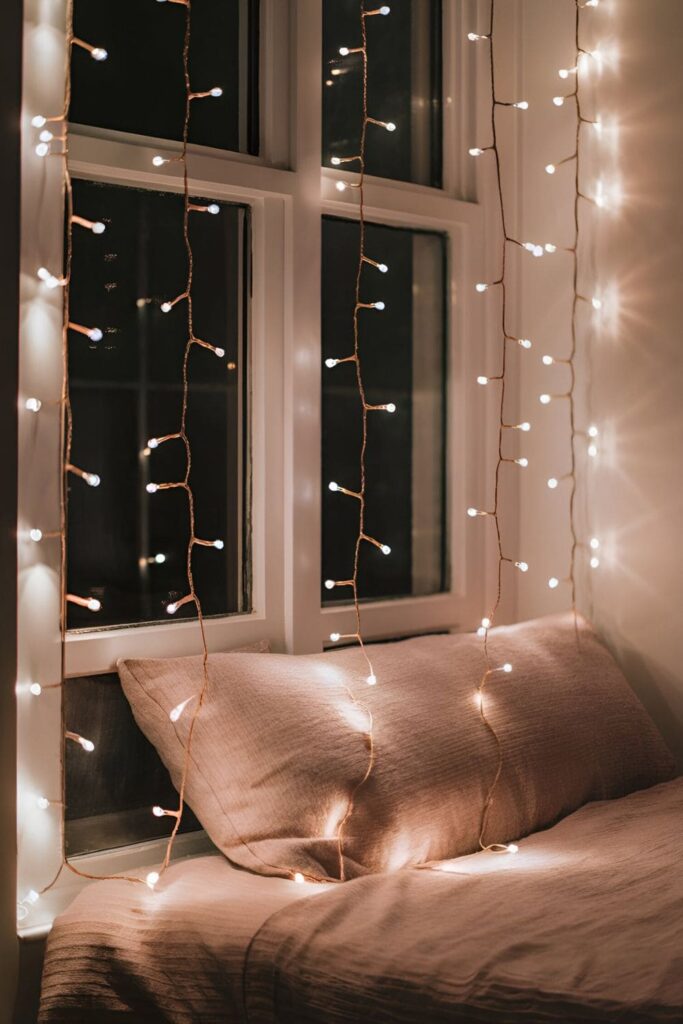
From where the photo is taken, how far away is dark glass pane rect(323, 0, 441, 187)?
84.3 inches

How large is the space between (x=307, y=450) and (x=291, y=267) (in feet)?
1.17

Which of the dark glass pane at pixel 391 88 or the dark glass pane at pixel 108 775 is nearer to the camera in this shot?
the dark glass pane at pixel 108 775

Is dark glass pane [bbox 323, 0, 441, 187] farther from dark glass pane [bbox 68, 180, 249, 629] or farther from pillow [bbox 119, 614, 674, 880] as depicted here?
pillow [bbox 119, 614, 674, 880]

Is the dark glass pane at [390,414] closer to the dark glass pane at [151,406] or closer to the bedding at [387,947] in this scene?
the dark glass pane at [151,406]

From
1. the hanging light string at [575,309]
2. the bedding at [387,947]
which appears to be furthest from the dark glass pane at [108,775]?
the hanging light string at [575,309]

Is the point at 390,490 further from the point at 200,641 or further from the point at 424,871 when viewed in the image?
the point at 424,871

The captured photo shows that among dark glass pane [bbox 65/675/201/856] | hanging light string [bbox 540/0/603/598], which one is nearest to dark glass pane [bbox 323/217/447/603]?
hanging light string [bbox 540/0/603/598]

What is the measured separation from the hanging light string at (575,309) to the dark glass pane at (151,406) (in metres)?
0.76

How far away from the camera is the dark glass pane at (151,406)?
181 centimetres

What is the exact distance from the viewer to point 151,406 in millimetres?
1891

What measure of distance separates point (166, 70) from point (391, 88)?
59 centimetres

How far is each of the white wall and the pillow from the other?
→ 1.10 feet

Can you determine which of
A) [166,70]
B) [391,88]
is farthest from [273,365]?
[391,88]

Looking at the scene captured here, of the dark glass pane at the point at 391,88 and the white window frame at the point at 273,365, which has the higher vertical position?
the dark glass pane at the point at 391,88
